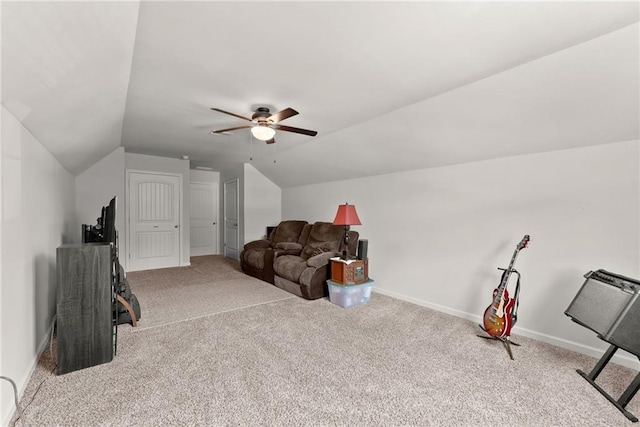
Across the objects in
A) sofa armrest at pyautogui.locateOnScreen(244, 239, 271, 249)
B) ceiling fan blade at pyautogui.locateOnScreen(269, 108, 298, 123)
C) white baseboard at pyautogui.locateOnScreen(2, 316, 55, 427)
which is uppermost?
ceiling fan blade at pyautogui.locateOnScreen(269, 108, 298, 123)

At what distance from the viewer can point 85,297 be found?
2.15 m

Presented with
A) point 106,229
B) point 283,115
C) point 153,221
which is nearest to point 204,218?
point 153,221

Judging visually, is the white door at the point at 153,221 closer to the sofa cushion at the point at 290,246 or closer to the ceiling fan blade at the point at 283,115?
the sofa cushion at the point at 290,246

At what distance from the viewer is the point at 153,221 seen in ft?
18.4

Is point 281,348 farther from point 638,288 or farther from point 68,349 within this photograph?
point 638,288

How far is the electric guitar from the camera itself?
253 centimetres

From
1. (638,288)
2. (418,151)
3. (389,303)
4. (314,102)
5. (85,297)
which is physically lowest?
(389,303)

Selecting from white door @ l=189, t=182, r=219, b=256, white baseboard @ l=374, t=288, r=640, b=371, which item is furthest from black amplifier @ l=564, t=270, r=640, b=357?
white door @ l=189, t=182, r=219, b=256

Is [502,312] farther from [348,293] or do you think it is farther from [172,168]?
[172,168]

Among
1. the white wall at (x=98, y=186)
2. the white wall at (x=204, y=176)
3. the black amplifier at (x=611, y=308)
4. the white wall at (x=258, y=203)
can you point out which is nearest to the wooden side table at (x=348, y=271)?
the black amplifier at (x=611, y=308)

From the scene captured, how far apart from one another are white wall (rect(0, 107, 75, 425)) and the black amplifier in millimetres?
3718

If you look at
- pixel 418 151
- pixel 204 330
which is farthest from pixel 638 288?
pixel 204 330

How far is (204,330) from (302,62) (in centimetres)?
258

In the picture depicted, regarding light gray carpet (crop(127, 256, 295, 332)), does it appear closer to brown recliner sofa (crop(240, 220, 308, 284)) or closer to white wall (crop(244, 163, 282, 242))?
brown recliner sofa (crop(240, 220, 308, 284))
